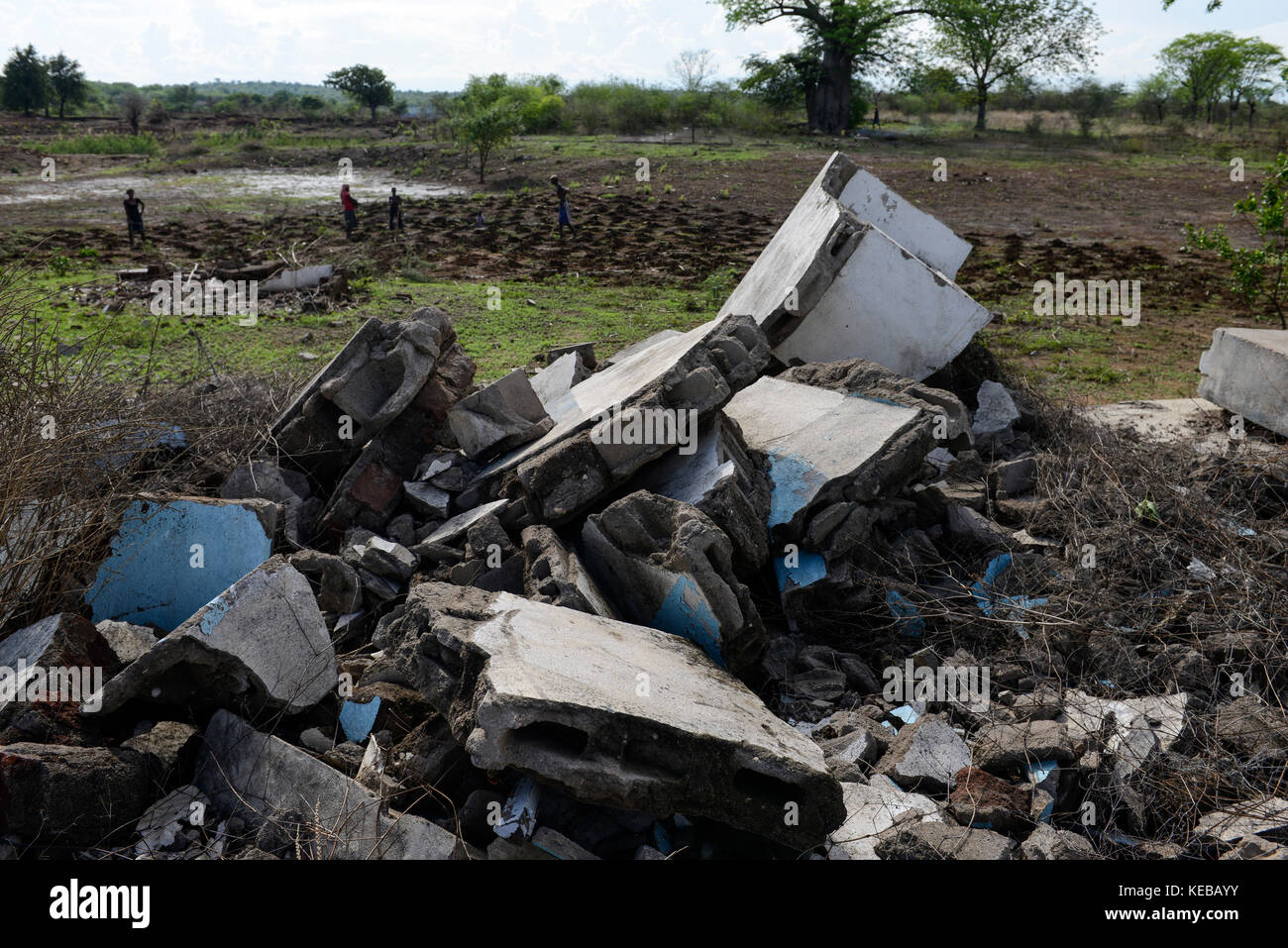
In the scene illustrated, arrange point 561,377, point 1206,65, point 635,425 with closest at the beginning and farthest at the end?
point 635,425 < point 561,377 < point 1206,65

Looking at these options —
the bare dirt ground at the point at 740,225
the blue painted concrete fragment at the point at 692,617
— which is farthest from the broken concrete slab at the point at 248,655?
the bare dirt ground at the point at 740,225

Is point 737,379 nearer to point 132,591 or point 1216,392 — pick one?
point 132,591

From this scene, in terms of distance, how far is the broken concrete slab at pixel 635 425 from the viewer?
4.37 m

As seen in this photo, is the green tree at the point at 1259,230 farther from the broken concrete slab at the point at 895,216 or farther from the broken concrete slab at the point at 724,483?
the broken concrete slab at the point at 724,483

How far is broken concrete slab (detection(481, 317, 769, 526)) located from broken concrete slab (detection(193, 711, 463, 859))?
1592 millimetres

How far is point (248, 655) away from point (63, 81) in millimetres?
59477

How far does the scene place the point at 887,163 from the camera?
24.9m

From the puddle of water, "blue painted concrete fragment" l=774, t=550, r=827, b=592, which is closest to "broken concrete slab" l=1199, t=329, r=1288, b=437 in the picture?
"blue painted concrete fragment" l=774, t=550, r=827, b=592

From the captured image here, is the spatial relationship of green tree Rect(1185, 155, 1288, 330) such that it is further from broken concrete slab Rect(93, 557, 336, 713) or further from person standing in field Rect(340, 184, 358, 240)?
person standing in field Rect(340, 184, 358, 240)

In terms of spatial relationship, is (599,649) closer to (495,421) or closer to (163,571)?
(163,571)

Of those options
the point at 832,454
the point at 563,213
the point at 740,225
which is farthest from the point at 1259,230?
the point at 563,213

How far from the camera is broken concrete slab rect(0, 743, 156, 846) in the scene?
9.24 ft

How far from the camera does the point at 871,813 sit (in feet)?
10.5

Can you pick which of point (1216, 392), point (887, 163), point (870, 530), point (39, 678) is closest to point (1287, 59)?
point (887, 163)
